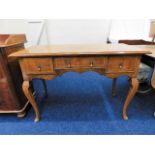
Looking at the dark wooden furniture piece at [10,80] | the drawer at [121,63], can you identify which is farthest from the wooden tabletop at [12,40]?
the drawer at [121,63]

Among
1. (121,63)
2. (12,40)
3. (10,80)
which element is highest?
(12,40)

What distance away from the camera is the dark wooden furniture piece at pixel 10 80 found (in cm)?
112

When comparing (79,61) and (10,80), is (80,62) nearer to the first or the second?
(79,61)

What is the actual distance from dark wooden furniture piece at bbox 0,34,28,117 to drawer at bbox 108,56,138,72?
892mm

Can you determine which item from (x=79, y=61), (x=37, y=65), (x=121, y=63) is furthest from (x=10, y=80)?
(x=121, y=63)

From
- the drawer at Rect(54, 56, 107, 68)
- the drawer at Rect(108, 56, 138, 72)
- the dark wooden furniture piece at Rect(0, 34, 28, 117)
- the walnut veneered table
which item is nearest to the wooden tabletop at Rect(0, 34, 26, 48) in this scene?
the dark wooden furniture piece at Rect(0, 34, 28, 117)

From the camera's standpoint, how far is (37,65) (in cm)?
103

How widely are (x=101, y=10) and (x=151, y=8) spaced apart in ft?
2.00

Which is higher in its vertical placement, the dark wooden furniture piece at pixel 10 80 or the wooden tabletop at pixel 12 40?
the wooden tabletop at pixel 12 40

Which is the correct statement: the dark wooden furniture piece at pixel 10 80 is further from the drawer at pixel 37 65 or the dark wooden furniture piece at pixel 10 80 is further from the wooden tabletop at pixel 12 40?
the drawer at pixel 37 65

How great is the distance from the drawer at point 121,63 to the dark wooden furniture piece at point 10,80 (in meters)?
0.89

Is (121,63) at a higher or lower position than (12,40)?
lower

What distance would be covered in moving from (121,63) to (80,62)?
339 millimetres

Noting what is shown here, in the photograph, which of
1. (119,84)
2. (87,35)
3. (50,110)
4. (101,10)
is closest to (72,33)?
(87,35)
